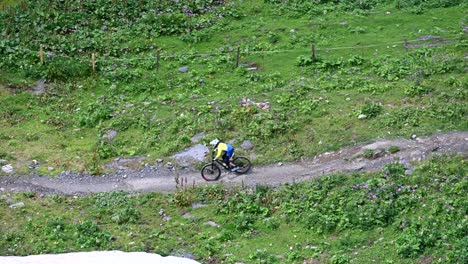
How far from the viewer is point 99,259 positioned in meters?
24.1

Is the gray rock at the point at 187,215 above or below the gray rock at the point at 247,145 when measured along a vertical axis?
below

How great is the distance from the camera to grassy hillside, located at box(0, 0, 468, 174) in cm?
3259

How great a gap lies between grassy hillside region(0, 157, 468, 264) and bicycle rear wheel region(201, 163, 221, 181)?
1.12 metres

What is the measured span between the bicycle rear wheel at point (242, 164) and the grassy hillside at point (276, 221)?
158cm

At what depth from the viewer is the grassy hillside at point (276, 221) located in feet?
79.0

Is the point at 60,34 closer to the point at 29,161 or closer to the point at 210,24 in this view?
the point at 210,24

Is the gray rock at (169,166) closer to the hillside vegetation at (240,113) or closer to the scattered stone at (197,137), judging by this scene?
the hillside vegetation at (240,113)

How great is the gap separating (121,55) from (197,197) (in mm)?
14443

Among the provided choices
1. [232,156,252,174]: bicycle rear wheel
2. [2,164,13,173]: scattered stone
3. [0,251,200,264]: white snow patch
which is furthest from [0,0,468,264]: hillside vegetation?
[0,251,200,264]: white snow patch

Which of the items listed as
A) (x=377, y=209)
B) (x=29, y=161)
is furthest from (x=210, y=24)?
(x=377, y=209)

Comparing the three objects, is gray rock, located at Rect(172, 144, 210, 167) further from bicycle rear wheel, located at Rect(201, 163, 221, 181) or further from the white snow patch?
the white snow patch

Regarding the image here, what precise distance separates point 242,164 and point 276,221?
4560 mm

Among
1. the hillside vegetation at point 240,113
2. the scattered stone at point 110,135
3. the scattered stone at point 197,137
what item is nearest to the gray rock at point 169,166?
the hillside vegetation at point 240,113

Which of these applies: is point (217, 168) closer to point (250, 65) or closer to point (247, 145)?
point (247, 145)
